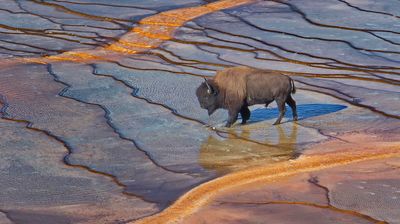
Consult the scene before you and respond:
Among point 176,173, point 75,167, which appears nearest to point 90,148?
point 75,167

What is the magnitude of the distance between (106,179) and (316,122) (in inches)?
118

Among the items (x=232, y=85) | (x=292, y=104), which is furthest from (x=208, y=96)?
(x=292, y=104)

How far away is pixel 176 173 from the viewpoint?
8.59 metres

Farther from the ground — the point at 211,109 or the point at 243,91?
the point at 243,91

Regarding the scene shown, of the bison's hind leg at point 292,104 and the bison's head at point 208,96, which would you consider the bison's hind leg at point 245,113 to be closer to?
the bison's head at point 208,96

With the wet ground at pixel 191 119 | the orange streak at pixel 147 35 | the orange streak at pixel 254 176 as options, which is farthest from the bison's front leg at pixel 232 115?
the orange streak at pixel 147 35

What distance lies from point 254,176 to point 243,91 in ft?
7.24

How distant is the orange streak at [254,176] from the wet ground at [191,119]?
2 centimetres

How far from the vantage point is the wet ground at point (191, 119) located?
24.8ft

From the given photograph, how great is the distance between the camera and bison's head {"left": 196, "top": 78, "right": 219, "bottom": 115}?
10.4 m

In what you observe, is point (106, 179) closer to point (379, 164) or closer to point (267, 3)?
point (379, 164)

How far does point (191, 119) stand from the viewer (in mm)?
10891

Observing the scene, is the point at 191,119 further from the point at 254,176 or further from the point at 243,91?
the point at 254,176

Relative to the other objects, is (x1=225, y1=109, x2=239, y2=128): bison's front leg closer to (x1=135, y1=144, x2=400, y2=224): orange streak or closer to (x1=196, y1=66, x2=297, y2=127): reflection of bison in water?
(x1=196, y1=66, x2=297, y2=127): reflection of bison in water
